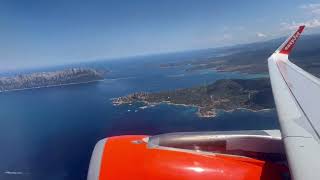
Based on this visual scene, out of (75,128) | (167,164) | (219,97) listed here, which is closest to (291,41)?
(167,164)

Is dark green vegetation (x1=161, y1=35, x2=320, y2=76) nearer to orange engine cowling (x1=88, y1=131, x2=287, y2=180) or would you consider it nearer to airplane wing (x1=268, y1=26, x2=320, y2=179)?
airplane wing (x1=268, y1=26, x2=320, y2=179)

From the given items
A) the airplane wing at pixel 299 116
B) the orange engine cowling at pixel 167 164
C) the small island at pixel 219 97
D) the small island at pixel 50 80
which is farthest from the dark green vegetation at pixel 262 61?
the orange engine cowling at pixel 167 164

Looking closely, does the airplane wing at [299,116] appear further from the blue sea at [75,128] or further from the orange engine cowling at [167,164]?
the blue sea at [75,128]

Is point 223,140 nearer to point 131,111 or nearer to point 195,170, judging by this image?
point 195,170

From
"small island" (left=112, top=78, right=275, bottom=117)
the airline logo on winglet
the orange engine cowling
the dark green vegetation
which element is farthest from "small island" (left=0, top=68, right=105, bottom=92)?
the orange engine cowling

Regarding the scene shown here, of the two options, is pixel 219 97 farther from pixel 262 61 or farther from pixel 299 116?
pixel 299 116
